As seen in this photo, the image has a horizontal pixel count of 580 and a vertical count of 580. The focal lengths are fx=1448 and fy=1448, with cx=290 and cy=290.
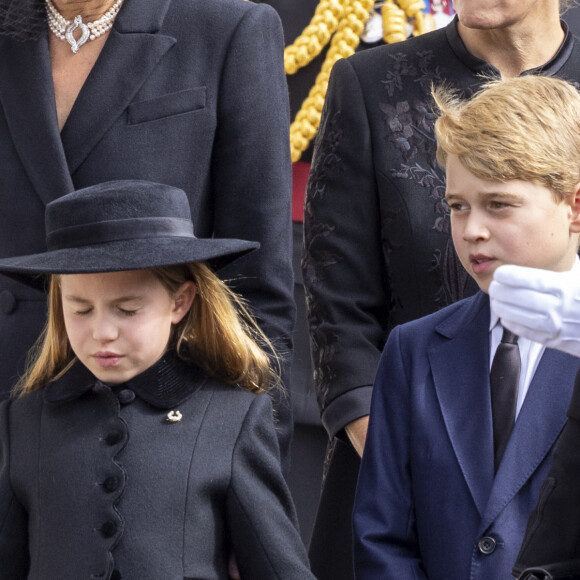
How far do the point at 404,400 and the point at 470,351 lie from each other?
0.13 metres

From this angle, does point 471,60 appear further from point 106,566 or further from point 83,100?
point 106,566

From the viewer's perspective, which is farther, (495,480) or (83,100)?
(83,100)

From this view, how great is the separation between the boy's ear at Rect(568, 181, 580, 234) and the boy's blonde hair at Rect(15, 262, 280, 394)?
0.54 meters

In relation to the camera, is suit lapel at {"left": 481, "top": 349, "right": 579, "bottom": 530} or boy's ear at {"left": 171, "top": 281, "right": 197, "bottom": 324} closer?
suit lapel at {"left": 481, "top": 349, "right": 579, "bottom": 530}

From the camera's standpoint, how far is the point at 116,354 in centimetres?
224

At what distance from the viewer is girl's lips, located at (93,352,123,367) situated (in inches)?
87.9

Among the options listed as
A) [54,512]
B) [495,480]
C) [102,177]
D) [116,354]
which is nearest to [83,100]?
[102,177]

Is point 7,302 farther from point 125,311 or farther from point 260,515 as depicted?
point 260,515

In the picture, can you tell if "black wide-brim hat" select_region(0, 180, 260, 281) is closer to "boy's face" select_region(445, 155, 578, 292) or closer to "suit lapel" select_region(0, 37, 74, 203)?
"suit lapel" select_region(0, 37, 74, 203)

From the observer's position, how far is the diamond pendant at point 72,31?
251 centimetres

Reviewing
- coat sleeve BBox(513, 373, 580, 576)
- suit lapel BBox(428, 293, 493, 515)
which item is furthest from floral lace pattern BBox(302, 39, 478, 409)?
coat sleeve BBox(513, 373, 580, 576)

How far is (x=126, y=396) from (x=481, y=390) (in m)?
0.55

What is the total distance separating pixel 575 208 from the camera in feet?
7.43

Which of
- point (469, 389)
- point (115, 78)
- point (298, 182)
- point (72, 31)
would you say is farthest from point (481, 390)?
point (298, 182)
